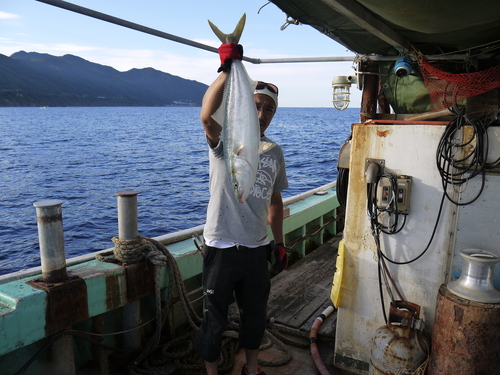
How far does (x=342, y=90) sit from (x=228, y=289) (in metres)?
3.34

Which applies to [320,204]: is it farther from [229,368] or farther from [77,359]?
[77,359]

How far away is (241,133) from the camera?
1.86 metres

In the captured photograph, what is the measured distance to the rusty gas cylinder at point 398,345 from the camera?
9.37 feet

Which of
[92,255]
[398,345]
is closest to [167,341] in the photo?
[92,255]

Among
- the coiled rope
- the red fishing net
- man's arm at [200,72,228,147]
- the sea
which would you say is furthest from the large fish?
the sea

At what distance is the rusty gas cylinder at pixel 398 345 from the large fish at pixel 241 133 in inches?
70.9

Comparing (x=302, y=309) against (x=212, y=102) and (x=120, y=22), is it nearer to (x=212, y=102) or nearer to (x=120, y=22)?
(x=212, y=102)

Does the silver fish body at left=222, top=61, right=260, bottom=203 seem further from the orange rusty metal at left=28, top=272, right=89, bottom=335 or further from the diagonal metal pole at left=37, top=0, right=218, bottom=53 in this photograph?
the orange rusty metal at left=28, top=272, right=89, bottom=335

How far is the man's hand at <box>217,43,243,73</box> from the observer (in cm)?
196

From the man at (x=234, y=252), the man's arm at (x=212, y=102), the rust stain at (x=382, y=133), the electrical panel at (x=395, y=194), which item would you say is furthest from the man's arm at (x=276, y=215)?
→ the man's arm at (x=212, y=102)

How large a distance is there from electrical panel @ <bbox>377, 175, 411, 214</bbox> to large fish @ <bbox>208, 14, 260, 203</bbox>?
1485mm

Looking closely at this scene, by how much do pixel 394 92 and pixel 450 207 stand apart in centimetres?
155

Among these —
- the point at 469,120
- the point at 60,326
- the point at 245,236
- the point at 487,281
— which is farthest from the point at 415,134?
the point at 60,326

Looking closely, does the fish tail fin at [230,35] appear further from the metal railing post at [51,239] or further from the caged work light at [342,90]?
the caged work light at [342,90]
